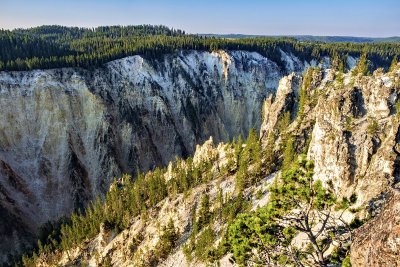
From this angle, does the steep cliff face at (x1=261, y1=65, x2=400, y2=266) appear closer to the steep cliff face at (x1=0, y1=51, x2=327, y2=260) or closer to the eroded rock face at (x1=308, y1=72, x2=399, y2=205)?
the eroded rock face at (x1=308, y1=72, x2=399, y2=205)

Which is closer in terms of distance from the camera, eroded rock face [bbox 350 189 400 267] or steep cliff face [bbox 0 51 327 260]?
eroded rock face [bbox 350 189 400 267]

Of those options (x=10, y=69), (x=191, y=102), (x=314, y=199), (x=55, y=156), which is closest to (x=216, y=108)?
(x=191, y=102)

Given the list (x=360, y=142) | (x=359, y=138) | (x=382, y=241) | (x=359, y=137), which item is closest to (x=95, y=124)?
(x=359, y=137)

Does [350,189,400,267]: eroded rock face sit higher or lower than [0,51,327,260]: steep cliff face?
higher

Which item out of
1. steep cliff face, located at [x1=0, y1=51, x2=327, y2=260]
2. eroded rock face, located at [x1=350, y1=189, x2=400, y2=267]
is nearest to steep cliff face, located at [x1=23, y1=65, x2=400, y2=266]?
eroded rock face, located at [x1=350, y1=189, x2=400, y2=267]

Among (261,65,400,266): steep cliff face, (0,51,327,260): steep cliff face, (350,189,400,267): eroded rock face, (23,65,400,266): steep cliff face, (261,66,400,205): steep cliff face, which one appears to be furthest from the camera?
(0,51,327,260): steep cliff face

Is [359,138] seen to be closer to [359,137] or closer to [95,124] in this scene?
[359,137]
